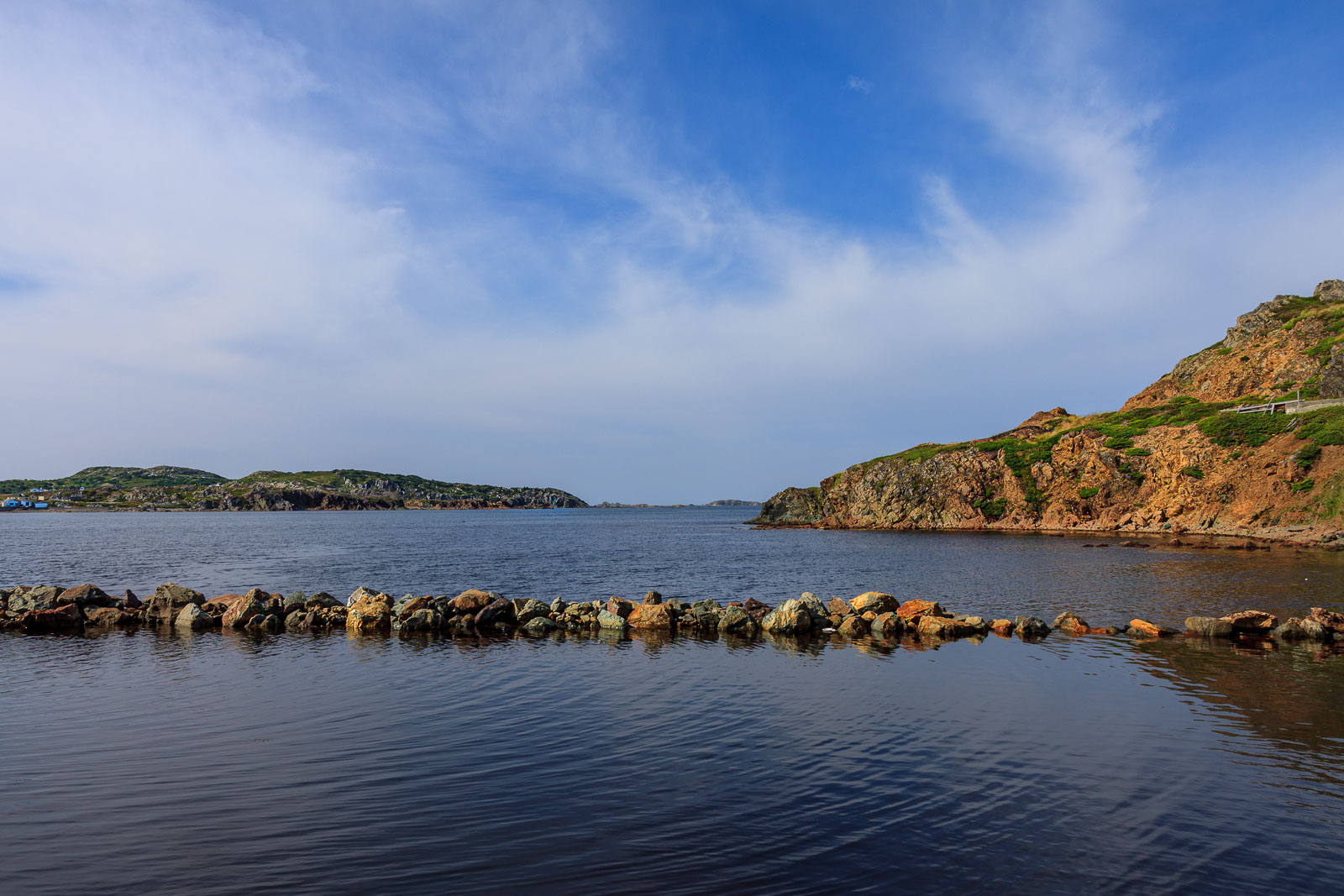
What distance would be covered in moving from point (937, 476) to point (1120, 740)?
13214cm

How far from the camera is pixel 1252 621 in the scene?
90.9 feet

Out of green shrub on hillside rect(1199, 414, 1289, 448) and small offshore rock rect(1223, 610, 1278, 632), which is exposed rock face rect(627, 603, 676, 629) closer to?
small offshore rock rect(1223, 610, 1278, 632)

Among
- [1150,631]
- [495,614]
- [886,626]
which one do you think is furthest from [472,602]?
[1150,631]

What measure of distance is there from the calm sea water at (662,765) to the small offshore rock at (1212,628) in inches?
80.1

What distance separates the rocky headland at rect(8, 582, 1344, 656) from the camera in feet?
92.7

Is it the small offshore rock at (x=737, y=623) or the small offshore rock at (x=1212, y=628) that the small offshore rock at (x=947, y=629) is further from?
the small offshore rock at (x=1212, y=628)

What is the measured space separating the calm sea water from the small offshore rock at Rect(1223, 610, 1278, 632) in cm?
252

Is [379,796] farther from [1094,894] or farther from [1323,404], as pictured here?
[1323,404]

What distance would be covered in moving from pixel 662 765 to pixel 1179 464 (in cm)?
11453

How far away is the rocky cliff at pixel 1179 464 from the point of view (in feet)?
269

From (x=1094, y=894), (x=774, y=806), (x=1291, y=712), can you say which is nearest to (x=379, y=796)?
(x=774, y=806)

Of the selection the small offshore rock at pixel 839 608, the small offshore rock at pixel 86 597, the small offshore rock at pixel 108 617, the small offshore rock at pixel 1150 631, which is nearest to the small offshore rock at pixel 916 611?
the small offshore rock at pixel 839 608

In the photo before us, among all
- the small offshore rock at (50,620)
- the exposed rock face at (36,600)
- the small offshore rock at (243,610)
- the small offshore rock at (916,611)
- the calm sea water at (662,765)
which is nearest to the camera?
the calm sea water at (662,765)

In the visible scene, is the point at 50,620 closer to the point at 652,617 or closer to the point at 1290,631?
the point at 652,617
